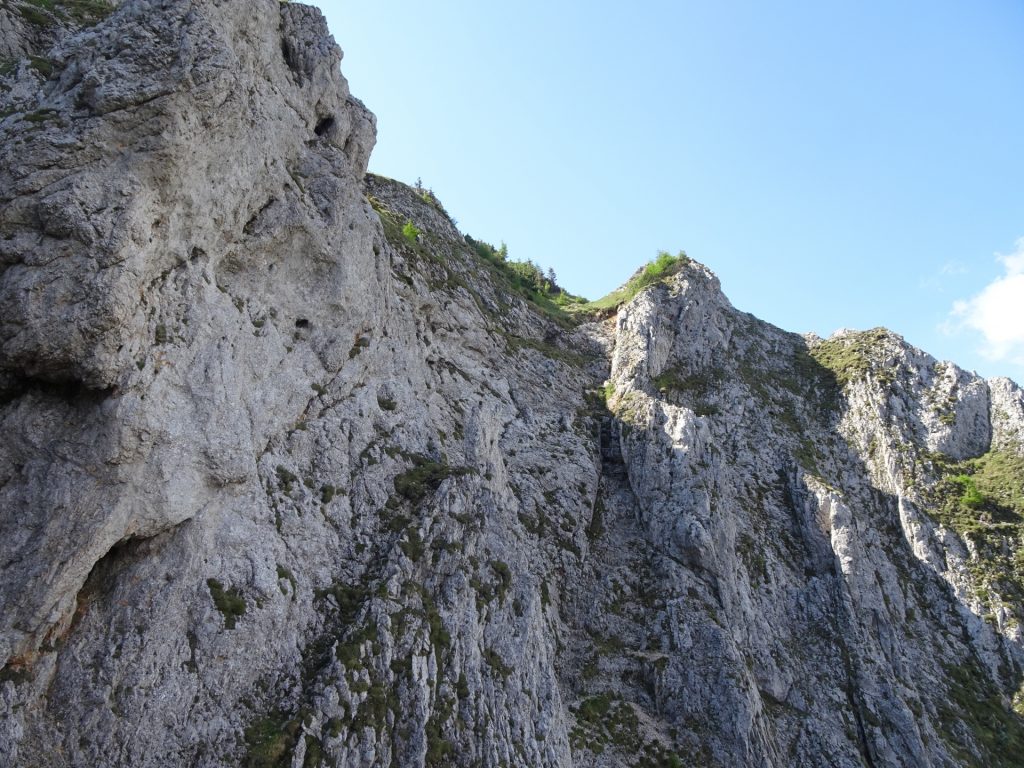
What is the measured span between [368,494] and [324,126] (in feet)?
76.7

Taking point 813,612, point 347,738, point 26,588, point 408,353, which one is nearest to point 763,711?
point 813,612

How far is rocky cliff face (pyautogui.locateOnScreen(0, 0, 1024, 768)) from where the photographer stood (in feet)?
64.8

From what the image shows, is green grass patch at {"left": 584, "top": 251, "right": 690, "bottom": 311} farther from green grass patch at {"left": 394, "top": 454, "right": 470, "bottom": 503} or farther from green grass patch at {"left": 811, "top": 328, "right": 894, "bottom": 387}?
green grass patch at {"left": 394, "top": 454, "right": 470, "bottom": 503}

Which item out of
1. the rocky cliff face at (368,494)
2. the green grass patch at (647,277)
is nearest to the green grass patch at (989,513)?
the rocky cliff face at (368,494)

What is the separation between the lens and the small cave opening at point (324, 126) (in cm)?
3906

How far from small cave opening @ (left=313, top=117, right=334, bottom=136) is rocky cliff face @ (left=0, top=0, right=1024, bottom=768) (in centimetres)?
43

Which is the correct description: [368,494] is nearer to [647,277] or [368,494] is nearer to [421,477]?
[421,477]

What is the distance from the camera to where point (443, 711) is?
25.5 metres

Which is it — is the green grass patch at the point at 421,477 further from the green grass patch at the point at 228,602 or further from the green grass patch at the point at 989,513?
the green grass patch at the point at 989,513

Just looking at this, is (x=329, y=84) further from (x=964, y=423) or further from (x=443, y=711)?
(x=964, y=423)

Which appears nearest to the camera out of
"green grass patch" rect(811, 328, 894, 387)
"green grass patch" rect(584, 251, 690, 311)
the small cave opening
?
the small cave opening

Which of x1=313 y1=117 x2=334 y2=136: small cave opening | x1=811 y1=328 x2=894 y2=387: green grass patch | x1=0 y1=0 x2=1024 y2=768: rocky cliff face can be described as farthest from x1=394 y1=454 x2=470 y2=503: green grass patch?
x1=811 y1=328 x2=894 y2=387: green grass patch

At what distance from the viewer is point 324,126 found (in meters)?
39.4

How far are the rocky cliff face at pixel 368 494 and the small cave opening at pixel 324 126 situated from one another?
0.43 metres
